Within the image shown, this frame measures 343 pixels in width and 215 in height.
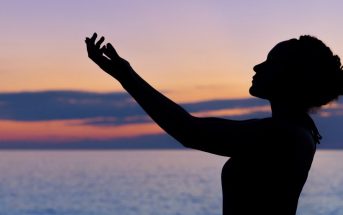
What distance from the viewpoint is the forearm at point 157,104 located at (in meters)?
3.02

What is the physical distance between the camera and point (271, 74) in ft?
10.7


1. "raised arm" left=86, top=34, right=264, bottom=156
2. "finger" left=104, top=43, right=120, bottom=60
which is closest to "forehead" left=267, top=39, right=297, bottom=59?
"raised arm" left=86, top=34, right=264, bottom=156

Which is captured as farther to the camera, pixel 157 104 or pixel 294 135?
pixel 294 135

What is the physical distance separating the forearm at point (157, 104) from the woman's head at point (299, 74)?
380mm

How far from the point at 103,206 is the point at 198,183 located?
22.0m

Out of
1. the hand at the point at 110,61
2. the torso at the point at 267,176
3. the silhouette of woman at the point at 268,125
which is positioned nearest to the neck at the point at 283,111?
the silhouette of woman at the point at 268,125

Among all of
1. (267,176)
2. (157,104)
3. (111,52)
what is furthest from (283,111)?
(111,52)

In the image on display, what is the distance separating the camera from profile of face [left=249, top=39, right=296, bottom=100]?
10.6 ft

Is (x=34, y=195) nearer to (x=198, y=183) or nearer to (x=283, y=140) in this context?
(x=198, y=183)

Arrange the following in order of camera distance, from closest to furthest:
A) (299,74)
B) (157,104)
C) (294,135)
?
(157,104)
(294,135)
(299,74)

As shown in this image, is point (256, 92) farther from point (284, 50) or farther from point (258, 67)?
point (284, 50)

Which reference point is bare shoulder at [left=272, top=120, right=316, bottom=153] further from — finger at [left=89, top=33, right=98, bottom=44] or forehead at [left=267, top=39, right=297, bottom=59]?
finger at [left=89, top=33, right=98, bottom=44]

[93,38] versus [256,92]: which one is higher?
[93,38]

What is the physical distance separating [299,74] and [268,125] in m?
0.27
